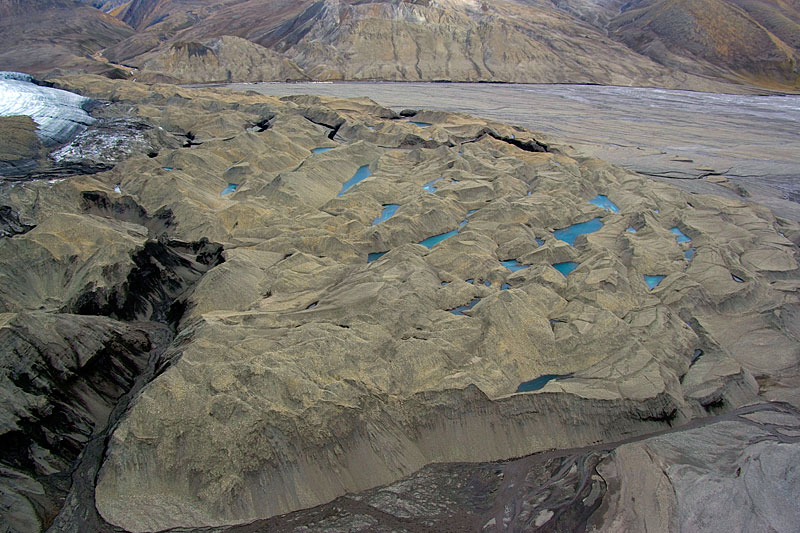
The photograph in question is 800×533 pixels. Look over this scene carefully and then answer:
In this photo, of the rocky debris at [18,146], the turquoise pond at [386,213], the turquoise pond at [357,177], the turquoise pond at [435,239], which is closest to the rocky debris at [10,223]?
the rocky debris at [18,146]

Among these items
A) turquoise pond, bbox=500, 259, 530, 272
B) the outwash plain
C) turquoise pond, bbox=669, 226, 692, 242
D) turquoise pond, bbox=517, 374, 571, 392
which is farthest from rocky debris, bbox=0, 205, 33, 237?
turquoise pond, bbox=669, 226, 692, 242

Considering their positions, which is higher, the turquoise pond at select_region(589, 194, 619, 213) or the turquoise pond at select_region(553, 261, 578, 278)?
the turquoise pond at select_region(553, 261, 578, 278)

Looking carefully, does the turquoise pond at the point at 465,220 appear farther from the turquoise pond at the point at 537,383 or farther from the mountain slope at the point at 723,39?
the mountain slope at the point at 723,39

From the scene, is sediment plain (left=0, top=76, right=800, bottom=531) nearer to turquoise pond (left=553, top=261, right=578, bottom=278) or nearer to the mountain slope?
turquoise pond (left=553, top=261, right=578, bottom=278)

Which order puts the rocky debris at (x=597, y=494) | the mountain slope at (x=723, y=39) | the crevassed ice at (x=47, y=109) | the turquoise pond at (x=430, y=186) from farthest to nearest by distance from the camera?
the mountain slope at (x=723, y=39) < the crevassed ice at (x=47, y=109) < the turquoise pond at (x=430, y=186) < the rocky debris at (x=597, y=494)

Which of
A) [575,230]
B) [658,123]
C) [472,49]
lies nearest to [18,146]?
[575,230]

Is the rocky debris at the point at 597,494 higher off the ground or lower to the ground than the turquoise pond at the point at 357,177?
higher
